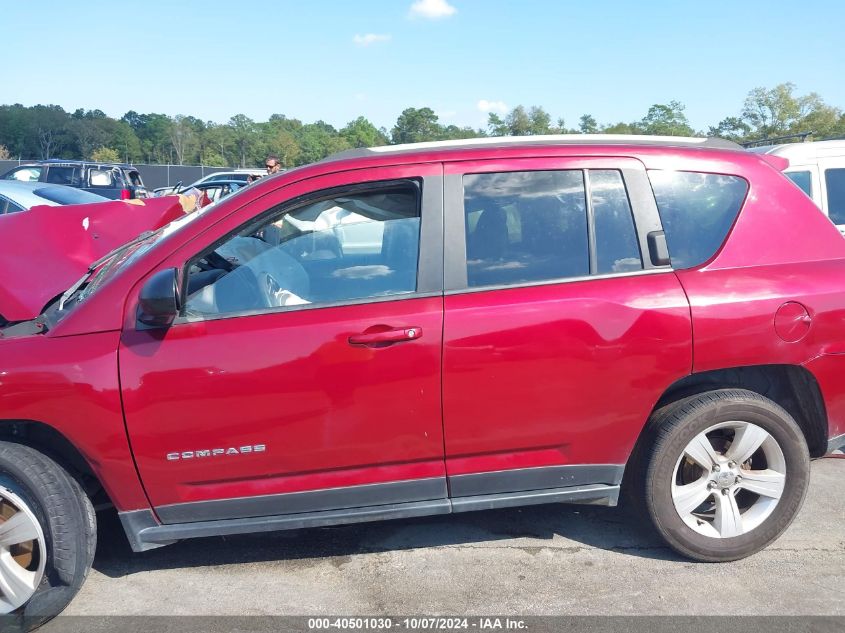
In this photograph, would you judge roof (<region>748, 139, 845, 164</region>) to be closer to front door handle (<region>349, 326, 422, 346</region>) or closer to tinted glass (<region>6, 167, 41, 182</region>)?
front door handle (<region>349, 326, 422, 346</region>)

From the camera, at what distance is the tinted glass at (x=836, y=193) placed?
7.92 metres

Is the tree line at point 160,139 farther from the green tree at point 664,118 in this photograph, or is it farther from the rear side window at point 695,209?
the rear side window at point 695,209

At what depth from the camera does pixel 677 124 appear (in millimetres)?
33438

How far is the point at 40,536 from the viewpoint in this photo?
296 centimetres

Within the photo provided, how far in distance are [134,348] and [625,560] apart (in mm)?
2384

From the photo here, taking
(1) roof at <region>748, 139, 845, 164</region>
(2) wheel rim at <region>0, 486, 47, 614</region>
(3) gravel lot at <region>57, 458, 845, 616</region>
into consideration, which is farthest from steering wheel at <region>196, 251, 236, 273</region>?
(1) roof at <region>748, 139, 845, 164</region>

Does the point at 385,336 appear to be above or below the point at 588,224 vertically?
below

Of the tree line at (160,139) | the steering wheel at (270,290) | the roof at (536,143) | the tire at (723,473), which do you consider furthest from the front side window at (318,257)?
the tree line at (160,139)

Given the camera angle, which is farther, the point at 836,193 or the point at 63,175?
the point at 63,175

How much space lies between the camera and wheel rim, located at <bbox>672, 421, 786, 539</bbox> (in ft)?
10.7

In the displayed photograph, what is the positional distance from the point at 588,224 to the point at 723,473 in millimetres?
1287

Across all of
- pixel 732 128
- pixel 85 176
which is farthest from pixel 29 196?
pixel 732 128

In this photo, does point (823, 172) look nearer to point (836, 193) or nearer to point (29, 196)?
point (836, 193)

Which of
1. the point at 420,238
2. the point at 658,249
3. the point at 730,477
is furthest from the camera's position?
the point at 730,477
